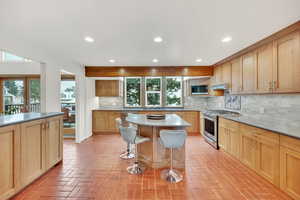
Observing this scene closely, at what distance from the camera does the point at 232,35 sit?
2498 millimetres

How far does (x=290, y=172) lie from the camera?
1.90m

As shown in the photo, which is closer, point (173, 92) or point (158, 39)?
point (158, 39)

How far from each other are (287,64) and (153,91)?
4359mm

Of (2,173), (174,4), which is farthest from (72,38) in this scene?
(2,173)

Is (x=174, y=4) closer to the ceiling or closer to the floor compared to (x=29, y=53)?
closer to the ceiling

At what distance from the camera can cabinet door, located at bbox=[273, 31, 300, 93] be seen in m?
2.15

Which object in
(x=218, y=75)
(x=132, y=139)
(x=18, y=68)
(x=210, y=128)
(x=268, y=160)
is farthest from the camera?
(x=18, y=68)

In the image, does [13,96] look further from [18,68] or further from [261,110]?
[261,110]

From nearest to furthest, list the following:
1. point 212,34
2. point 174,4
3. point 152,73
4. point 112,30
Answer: point 174,4 < point 112,30 < point 212,34 < point 152,73

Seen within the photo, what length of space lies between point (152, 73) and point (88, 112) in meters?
2.59

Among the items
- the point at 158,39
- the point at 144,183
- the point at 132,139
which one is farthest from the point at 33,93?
the point at 144,183

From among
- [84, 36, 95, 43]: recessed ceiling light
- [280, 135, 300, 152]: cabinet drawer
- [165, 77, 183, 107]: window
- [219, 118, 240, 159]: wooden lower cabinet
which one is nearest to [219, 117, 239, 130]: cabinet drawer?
[219, 118, 240, 159]: wooden lower cabinet

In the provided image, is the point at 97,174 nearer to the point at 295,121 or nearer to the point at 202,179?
the point at 202,179

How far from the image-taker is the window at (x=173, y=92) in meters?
6.16
